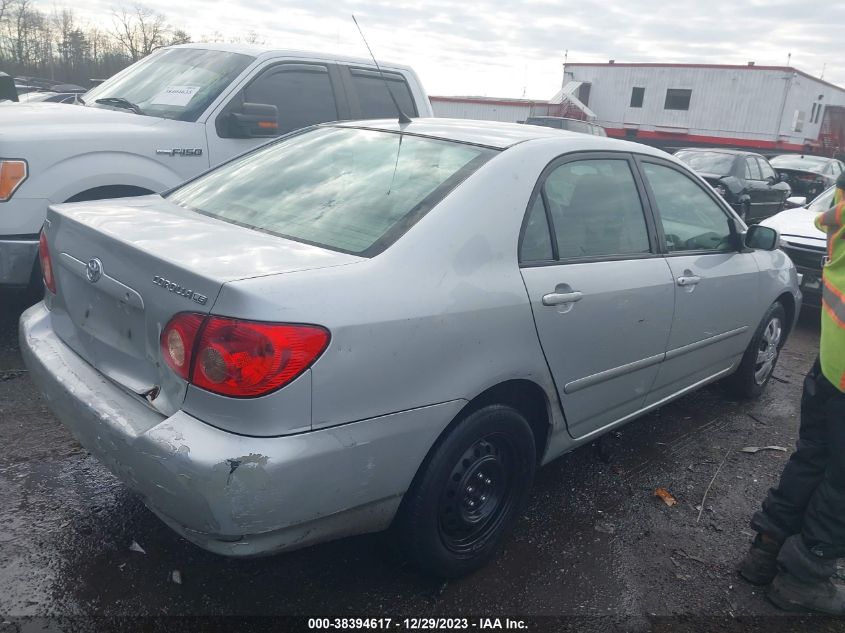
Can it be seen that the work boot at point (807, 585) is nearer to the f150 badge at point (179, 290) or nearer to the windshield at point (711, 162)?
the f150 badge at point (179, 290)

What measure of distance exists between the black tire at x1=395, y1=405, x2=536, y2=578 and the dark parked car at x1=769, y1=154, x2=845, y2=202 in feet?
47.0

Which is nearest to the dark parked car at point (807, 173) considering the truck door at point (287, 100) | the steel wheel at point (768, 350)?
the steel wheel at point (768, 350)

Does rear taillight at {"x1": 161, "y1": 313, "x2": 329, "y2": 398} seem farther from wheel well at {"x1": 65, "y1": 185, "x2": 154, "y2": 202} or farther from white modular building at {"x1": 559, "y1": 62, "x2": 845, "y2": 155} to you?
white modular building at {"x1": 559, "y1": 62, "x2": 845, "y2": 155}

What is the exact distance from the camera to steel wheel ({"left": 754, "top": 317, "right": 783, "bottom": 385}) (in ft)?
14.7

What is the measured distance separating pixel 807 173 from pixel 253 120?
14.9 m

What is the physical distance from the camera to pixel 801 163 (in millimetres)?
16500

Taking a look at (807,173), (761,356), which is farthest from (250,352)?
(807,173)

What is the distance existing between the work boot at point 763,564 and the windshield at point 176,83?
4.39 m

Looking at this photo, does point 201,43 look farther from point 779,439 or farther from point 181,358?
point 779,439

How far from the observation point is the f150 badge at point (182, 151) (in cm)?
471

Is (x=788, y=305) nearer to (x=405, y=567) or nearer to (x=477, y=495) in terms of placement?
(x=477, y=495)

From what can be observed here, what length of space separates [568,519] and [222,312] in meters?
1.95

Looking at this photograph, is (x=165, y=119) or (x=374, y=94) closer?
(x=165, y=119)

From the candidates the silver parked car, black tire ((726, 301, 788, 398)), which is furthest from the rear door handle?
black tire ((726, 301, 788, 398))
